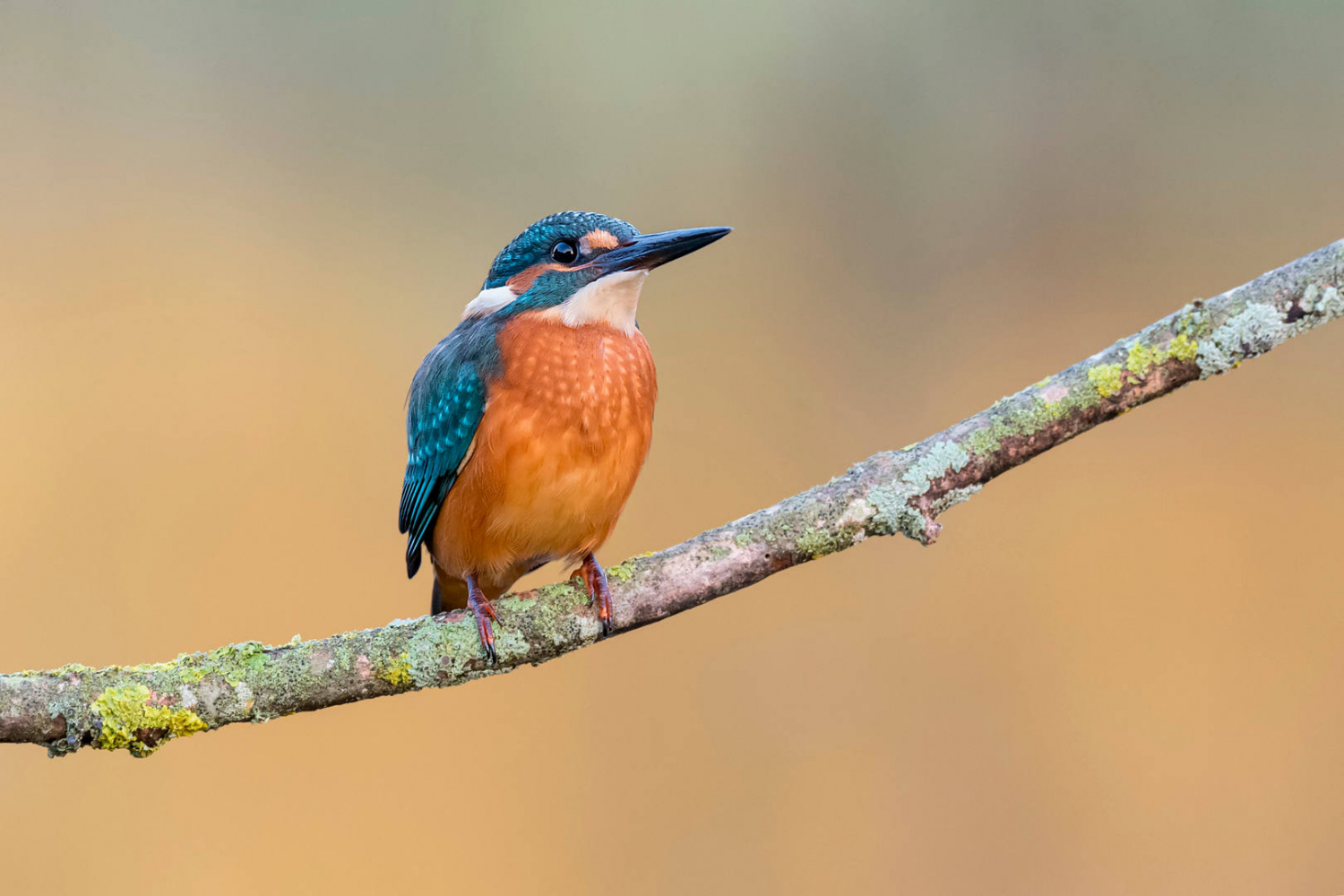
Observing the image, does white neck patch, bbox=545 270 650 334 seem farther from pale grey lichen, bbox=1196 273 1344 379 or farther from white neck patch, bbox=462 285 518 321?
pale grey lichen, bbox=1196 273 1344 379

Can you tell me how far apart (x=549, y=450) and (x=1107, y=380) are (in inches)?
33.3

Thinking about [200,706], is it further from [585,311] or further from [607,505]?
[585,311]

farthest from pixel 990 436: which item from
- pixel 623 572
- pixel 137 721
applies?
pixel 137 721

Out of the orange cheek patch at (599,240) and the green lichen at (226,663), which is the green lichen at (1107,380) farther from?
the green lichen at (226,663)

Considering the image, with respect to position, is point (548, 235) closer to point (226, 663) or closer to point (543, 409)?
point (543, 409)

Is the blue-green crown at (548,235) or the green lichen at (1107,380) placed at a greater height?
the blue-green crown at (548,235)

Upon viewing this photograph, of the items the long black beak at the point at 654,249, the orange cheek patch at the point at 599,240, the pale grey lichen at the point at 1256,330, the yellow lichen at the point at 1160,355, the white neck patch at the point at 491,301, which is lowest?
the pale grey lichen at the point at 1256,330

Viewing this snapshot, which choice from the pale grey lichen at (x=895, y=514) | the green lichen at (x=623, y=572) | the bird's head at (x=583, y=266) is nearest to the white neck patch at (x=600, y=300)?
the bird's head at (x=583, y=266)

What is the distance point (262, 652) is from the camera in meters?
1.46

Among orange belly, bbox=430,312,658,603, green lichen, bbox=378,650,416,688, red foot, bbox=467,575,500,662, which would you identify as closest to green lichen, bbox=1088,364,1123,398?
orange belly, bbox=430,312,658,603

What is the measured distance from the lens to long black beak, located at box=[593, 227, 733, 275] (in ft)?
5.51

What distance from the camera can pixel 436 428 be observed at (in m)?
1.80

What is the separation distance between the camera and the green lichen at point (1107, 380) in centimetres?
153

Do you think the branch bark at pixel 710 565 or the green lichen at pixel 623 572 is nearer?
the branch bark at pixel 710 565
